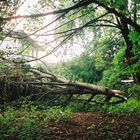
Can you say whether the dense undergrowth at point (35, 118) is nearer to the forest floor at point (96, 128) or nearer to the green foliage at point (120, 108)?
the green foliage at point (120, 108)

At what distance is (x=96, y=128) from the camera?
9523 millimetres

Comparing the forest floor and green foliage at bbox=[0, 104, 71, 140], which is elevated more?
green foliage at bbox=[0, 104, 71, 140]

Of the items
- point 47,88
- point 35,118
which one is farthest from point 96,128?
point 47,88

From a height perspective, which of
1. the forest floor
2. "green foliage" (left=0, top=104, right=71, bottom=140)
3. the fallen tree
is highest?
the fallen tree

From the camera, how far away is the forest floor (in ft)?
27.6

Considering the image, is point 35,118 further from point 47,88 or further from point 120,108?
point 120,108

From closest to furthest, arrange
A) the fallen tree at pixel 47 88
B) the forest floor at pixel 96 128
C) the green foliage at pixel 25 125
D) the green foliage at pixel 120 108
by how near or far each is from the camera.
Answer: the green foliage at pixel 25 125 → the forest floor at pixel 96 128 → the green foliage at pixel 120 108 → the fallen tree at pixel 47 88

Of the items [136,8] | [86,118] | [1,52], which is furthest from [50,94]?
[136,8]

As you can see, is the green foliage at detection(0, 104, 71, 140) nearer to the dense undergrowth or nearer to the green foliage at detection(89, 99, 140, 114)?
the dense undergrowth

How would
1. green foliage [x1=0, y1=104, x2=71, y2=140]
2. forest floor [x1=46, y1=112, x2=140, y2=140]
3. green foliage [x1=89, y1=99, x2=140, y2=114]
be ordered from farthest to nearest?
green foliage [x1=89, y1=99, x2=140, y2=114] → forest floor [x1=46, y1=112, x2=140, y2=140] → green foliage [x1=0, y1=104, x2=71, y2=140]

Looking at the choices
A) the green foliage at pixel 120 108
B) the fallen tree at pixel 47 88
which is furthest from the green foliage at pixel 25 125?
the green foliage at pixel 120 108

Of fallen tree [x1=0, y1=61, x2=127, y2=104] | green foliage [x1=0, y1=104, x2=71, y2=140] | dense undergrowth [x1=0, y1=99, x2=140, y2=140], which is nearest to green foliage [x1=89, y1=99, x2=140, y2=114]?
dense undergrowth [x1=0, y1=99, x2=140, y2=140]

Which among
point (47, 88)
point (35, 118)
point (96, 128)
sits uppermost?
point (47, 88)

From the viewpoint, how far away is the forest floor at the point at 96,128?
843 centimetres
